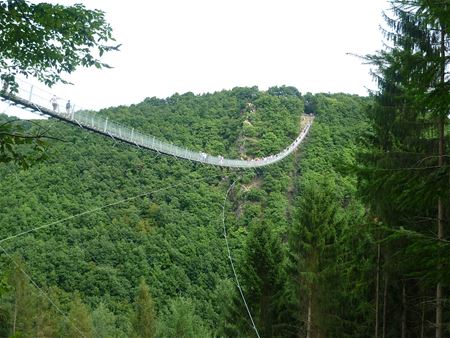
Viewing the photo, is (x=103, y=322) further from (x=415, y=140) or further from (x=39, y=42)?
(x=39, y=42)

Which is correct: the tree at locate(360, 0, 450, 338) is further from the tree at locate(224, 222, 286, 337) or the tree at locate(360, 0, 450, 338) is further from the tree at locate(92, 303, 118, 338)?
the tree at locate(92, 303, 118, 338)

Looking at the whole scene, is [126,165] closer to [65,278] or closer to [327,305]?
[65,278]

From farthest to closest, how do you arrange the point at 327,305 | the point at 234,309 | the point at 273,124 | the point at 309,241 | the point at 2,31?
the point at 273,124
the point at 234,309
the point at 309,241
the point at 327,305
the point at 2,31

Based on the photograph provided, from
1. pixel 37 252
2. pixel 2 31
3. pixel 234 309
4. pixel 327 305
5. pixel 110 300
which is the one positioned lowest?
pixel 110 300

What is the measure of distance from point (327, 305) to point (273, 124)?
48.6 metres

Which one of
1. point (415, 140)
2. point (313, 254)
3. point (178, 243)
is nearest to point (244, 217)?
point (178, 243)

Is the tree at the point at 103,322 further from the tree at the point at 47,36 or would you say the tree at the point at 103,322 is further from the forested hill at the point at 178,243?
the tree at the point at 47,36

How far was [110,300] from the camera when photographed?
2833 cm

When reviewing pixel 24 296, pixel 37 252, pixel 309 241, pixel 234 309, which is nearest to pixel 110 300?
pixel 37 252

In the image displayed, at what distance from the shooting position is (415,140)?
21.0 ft

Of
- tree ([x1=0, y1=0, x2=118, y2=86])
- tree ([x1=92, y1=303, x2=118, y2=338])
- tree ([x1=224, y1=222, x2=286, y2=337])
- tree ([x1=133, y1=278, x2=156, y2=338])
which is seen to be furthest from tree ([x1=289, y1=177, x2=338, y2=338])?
tree ([x1=92, y1=303, x2=118, y2=338])

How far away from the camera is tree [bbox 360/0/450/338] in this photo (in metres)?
3.33

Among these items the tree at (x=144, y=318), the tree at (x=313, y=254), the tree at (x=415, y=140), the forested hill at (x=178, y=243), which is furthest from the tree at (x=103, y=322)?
the tree at (x=415, y=140)

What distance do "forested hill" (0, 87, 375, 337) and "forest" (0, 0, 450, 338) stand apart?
2.6 inches
